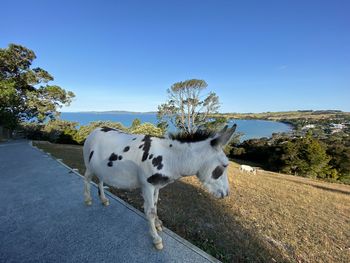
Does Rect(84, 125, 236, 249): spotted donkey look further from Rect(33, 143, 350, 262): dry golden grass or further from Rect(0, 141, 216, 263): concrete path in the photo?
Rect(33, 143, 350, 262): dry golden grass

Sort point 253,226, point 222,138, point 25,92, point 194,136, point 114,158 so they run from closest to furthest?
point 222,138, point 194,136, point 114,158, point 253,226, point 25,92

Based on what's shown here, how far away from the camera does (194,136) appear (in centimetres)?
326

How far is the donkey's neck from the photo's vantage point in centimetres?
313

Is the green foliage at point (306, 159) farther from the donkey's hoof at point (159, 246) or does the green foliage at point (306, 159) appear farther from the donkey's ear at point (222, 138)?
the donkey's hoof at point (159, 246)

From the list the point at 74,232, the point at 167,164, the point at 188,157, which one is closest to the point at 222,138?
the point at 188,157

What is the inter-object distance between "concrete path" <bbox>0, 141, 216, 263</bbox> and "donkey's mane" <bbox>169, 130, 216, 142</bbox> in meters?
1.59

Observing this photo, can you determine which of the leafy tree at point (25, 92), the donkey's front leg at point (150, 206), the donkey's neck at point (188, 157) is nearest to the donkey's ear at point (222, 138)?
the donkey's neck at point (188, 157)

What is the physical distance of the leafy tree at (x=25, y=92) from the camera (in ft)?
69.4

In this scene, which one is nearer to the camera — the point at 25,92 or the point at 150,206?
the point at 150,206

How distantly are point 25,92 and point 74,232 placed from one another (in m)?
26.2

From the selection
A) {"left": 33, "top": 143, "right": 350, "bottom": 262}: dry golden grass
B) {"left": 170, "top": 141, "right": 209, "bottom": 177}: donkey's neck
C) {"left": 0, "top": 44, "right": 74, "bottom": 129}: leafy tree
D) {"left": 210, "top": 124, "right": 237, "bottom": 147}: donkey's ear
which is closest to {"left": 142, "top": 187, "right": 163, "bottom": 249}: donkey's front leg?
{"left": 170, "top": 141, "right": 209, "bottom": 177}: donkey's neck

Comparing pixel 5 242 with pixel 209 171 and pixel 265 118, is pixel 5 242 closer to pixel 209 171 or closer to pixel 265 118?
pixel 209 171

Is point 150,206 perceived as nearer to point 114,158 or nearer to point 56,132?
point 114,158

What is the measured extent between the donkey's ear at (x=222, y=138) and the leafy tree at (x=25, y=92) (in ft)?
74.0
